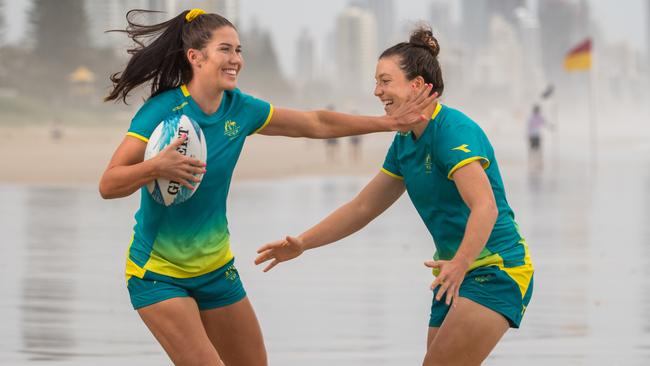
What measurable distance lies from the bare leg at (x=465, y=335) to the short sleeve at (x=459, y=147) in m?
0.53

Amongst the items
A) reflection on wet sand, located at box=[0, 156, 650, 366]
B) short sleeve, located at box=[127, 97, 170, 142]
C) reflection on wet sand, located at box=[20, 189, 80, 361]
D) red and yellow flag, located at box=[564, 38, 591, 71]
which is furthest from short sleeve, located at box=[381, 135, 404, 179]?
red and yellow flag, located at box=[564, 38, 591, 71]

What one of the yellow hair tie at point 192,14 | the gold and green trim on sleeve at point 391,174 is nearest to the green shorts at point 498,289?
the gold and green trim on sleeve at point 391,174

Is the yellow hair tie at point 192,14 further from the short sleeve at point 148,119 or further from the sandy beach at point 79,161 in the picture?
the sandy beach at point 79,161

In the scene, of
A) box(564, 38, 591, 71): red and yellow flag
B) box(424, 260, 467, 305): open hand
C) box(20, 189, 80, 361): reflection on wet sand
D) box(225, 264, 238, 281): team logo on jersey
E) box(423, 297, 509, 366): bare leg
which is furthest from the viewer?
box(564, 38, 591, 71): red and yellow flag

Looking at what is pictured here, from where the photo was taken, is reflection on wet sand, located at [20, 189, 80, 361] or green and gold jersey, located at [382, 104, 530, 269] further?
reflection on wet sand, located at [20, 189, 80, 361]

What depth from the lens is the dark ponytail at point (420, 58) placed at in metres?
5.53

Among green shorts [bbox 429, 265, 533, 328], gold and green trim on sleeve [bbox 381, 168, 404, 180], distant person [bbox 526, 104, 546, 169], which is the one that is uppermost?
gold and green trim on sleeve [bbox 381, 168, 404, 180]

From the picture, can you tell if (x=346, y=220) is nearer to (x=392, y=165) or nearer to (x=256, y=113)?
(x=392, y=165)

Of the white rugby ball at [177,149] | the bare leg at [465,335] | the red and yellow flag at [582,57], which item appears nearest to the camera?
the white rugby ball at [177,149]

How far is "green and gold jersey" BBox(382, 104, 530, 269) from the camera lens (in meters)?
5.38

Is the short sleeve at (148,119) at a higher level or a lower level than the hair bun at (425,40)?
lower

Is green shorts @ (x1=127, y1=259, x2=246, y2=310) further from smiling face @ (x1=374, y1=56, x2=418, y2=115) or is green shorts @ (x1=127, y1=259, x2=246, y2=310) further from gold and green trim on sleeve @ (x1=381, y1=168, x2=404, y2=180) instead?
smiling face @ (x1=374, y1=56, x2=418, y2=115)

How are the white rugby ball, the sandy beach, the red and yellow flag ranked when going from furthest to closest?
1. the red and yellow flag
2. the sandy beach
3. the white rugby ball

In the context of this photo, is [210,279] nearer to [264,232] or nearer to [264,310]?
[264,310]
